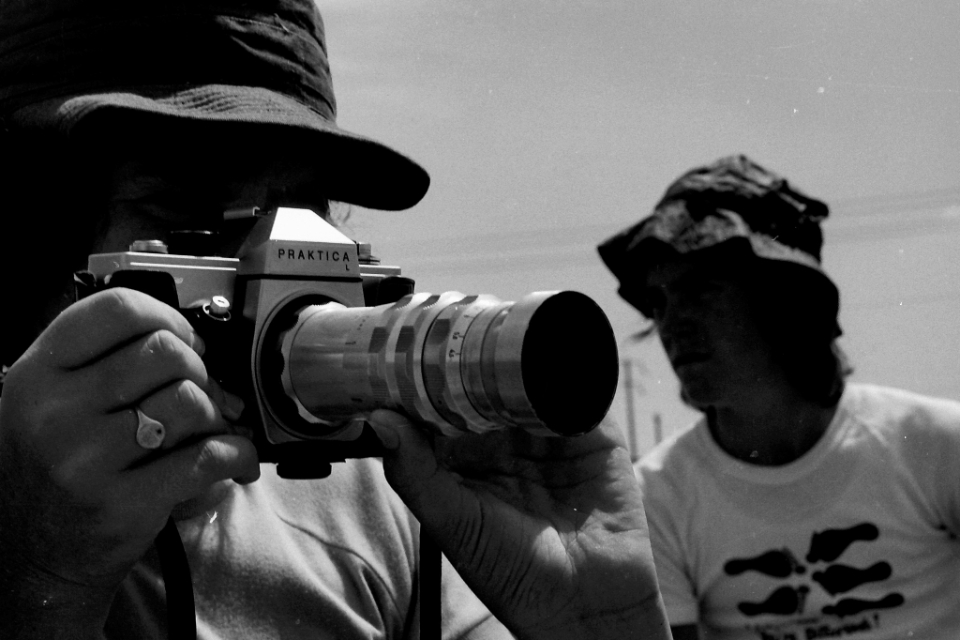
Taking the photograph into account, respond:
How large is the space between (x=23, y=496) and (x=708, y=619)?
1.58m

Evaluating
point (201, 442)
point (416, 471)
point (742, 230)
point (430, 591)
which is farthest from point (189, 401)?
point (742, 230)

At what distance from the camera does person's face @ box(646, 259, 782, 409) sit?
2.33m

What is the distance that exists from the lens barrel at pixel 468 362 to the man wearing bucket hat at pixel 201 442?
3 cm

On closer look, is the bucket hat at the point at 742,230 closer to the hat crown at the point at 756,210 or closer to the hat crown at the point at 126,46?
the hat crown at the point at 756,210

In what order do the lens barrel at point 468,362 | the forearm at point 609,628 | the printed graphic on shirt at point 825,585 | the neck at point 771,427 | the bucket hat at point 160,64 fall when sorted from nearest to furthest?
the lens barrel at point 468,362, the forearm at point 609,628, the bucket hat at point 160,64, the printed graphic on shirt at point 825,585, the neck at point 771,427

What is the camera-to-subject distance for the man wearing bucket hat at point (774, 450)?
209 cm

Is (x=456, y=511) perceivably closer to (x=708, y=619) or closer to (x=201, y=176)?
(x=201, y=176)

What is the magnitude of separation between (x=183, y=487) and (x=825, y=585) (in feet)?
4.87

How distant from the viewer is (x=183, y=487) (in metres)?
0.84

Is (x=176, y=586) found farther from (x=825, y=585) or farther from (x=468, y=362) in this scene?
(x=825, y=585)

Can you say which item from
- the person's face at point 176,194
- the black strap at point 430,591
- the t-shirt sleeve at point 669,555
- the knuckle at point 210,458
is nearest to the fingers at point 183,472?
the knuckle at point 210,458

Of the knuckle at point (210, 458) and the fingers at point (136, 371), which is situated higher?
the fingers at point (136, 371)

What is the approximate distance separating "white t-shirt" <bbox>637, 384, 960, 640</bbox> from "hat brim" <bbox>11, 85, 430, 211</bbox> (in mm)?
1058

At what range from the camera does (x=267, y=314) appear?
36.5 inches
